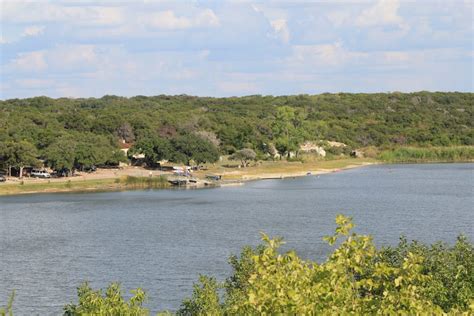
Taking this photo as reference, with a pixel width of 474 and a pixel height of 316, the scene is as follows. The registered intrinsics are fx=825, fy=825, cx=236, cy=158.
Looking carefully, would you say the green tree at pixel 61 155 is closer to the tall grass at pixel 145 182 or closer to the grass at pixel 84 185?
the grass at pixel 84 185

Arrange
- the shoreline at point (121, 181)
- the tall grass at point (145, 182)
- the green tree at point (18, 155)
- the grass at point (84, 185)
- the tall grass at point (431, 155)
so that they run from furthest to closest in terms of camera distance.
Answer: the tall grass at point (431, 155)
the tall grass at point (145, 182)
the green tree at point (18, 155)
the shoreline at point (121, 181)
the grass at point (84, 185)

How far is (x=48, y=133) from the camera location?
107m

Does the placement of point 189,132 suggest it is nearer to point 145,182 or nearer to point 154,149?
point 154,149

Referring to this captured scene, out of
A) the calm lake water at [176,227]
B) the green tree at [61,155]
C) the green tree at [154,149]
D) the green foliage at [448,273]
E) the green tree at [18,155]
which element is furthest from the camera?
the green tree at [154,149]

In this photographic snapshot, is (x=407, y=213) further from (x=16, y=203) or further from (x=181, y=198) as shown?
(x=16, y=203)

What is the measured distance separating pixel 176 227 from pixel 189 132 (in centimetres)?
6864

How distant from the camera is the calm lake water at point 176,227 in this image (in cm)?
4269

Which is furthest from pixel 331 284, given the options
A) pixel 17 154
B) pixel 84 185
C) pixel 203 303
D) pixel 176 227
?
pixel 17 154

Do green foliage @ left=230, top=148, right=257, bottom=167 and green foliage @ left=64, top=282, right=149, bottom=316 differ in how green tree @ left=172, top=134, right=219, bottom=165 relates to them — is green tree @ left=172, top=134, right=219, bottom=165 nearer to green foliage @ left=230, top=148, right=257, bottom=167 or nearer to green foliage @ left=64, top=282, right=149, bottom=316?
green foliage @ left=230, top=148, right=257, bottom=167

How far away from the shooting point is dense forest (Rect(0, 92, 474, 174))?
102 meters

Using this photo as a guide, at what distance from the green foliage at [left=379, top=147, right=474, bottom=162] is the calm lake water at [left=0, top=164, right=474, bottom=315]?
47887 mm

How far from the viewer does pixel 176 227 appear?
62938mm

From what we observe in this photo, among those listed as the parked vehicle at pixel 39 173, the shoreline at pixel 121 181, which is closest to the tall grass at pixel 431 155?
the shoreline at pixel 121 181

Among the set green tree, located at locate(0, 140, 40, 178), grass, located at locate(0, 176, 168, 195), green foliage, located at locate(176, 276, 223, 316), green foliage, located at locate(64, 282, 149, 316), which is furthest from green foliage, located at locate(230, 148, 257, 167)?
green foliage, located at locate(64, 282, 149, 316)
